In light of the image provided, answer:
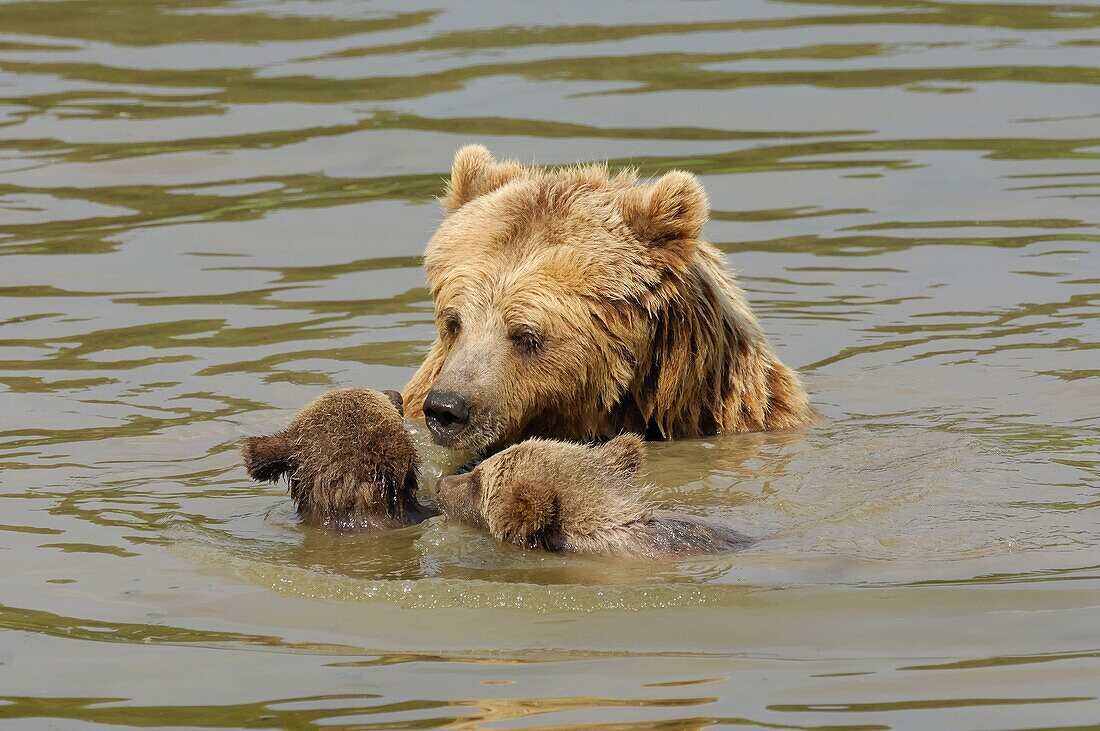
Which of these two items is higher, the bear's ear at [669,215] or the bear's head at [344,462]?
the bear's ear at [669,215]

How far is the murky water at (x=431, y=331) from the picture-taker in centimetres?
579

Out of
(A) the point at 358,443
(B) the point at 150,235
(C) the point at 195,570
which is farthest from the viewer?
(B) the point at 150,235

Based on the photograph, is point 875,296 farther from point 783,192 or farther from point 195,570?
point 195,570

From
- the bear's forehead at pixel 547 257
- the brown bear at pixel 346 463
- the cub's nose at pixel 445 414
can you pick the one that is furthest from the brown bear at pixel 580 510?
the bear's forehead at pixel 547 257

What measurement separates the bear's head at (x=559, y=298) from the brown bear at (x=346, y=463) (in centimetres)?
49

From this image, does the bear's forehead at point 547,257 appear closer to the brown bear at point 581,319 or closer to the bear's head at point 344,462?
the brown bear at point 581,319

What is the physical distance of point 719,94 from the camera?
15.8 metres

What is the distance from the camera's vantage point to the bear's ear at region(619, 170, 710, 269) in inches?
326

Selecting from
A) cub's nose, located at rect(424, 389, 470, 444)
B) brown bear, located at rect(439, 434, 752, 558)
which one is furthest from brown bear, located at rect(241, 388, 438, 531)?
brown bear, located at rect(439, 434, 752, 558)

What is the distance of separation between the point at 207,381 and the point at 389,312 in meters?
1.90

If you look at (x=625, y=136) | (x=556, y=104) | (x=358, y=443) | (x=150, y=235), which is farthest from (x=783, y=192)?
(x=358, y=443)

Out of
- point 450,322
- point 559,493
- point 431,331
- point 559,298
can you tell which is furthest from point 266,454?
point 431,331

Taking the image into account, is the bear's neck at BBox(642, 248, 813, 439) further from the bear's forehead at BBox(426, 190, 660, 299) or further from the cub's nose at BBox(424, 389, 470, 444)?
the cub's nose at BBox(424, 389, 470, 444)

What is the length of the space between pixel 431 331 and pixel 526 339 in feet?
9.77
